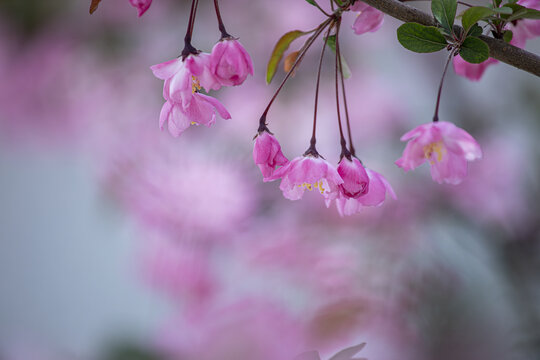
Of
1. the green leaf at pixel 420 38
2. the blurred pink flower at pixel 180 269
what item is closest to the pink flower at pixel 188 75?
the green leaf at pixel 420 38

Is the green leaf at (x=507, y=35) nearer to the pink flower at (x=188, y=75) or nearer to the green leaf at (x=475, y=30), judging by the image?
the green leaf at (x=475, y=30)

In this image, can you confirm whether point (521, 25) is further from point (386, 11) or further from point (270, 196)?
point (270, 196)

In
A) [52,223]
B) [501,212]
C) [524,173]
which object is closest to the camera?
[501,212]

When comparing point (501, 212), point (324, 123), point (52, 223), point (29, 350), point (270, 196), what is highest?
point (52, 223)

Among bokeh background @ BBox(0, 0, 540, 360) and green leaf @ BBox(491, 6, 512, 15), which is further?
bokeh background @ BBox(0, 0, 540, 360)

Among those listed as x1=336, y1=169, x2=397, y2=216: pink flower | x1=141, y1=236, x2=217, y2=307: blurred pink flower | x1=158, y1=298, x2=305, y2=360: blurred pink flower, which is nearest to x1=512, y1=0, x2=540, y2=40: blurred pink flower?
x1=336, y1=169, x2=397, y2=216: pink flower

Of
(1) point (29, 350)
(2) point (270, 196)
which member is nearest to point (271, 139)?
(1) point (29, 350)

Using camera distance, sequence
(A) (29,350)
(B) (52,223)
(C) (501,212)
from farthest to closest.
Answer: (B) (52,223) → (C) (501,212) → (A) (29,350)

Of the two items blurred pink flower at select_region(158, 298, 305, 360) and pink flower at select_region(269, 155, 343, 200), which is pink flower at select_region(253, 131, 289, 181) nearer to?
pink flower at select_region(269, 155, 343, 200)
